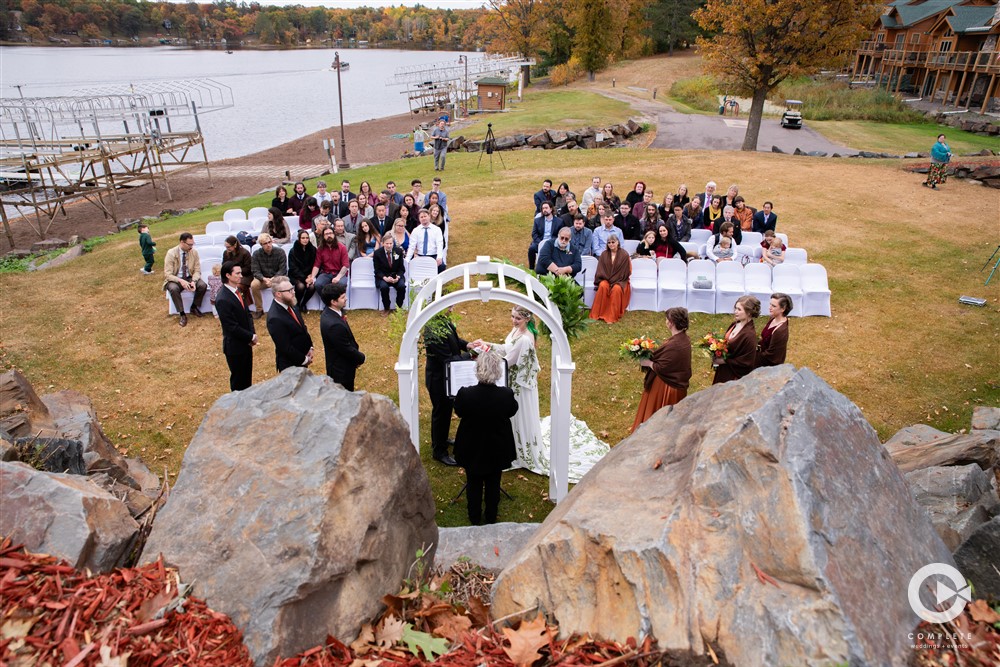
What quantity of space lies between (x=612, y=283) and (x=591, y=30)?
46540 millimetres

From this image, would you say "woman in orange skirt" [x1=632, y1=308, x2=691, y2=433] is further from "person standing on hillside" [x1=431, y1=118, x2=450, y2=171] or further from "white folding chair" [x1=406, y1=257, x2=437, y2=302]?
"person standing on hillside" [x1=431, y1=118, x2=450, y2=171]

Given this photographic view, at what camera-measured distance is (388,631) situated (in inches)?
140

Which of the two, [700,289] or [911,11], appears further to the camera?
[911,11]

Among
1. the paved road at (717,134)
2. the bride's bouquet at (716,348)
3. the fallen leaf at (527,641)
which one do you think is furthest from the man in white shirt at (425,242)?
the paved road at (717,134)

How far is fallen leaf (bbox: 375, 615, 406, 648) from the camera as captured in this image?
138 inches

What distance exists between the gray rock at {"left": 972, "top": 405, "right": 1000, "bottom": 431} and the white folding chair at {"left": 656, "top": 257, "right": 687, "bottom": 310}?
15.5 ft

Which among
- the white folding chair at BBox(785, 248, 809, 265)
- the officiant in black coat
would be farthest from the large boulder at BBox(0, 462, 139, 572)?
the white folding chair at BBox(785, 248, 809, 265)

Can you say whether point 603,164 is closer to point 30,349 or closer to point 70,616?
point 30,349

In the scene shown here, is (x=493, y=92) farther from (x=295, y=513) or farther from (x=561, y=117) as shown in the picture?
(x=295, y=513)

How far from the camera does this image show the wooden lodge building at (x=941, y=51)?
41844 mm

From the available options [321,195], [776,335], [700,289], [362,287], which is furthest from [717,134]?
[776,335]

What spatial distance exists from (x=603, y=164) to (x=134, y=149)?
19742mm

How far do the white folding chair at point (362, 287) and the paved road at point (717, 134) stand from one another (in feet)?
68.1

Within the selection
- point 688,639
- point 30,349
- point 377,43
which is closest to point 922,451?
point 688,639
